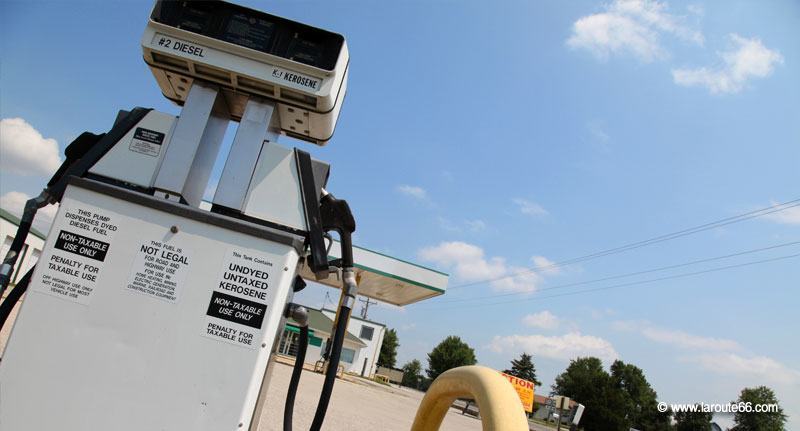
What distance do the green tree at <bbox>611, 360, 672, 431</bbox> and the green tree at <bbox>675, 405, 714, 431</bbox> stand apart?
17.4ft

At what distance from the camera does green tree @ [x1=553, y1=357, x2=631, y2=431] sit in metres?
65.6

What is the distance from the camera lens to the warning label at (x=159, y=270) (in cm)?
214

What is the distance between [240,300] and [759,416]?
66.5 meters

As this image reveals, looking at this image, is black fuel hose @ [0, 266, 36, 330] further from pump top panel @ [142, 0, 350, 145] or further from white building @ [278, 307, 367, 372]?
white building @ [278, 307, 367, 372]

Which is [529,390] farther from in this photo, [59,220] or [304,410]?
[59,220]

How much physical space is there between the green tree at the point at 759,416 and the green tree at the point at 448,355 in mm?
38898

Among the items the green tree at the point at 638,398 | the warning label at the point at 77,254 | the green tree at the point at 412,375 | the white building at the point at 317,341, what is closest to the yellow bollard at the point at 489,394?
the warning label at the point at 77,254

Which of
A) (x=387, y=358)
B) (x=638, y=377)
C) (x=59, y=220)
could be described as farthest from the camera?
(x=387, y=358)

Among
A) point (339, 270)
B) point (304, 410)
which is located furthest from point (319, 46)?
point (304, 410)

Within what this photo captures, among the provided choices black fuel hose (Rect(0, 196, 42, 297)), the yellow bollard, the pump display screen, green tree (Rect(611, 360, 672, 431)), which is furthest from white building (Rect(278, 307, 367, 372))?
green tree (Rect(611, 360, 672, 431))

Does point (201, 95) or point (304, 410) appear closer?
point (201, 95)

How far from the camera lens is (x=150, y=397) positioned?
2027 mm

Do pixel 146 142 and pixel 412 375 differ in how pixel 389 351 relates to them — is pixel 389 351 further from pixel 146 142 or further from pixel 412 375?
pixel 146 142

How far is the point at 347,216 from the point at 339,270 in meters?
0.28
